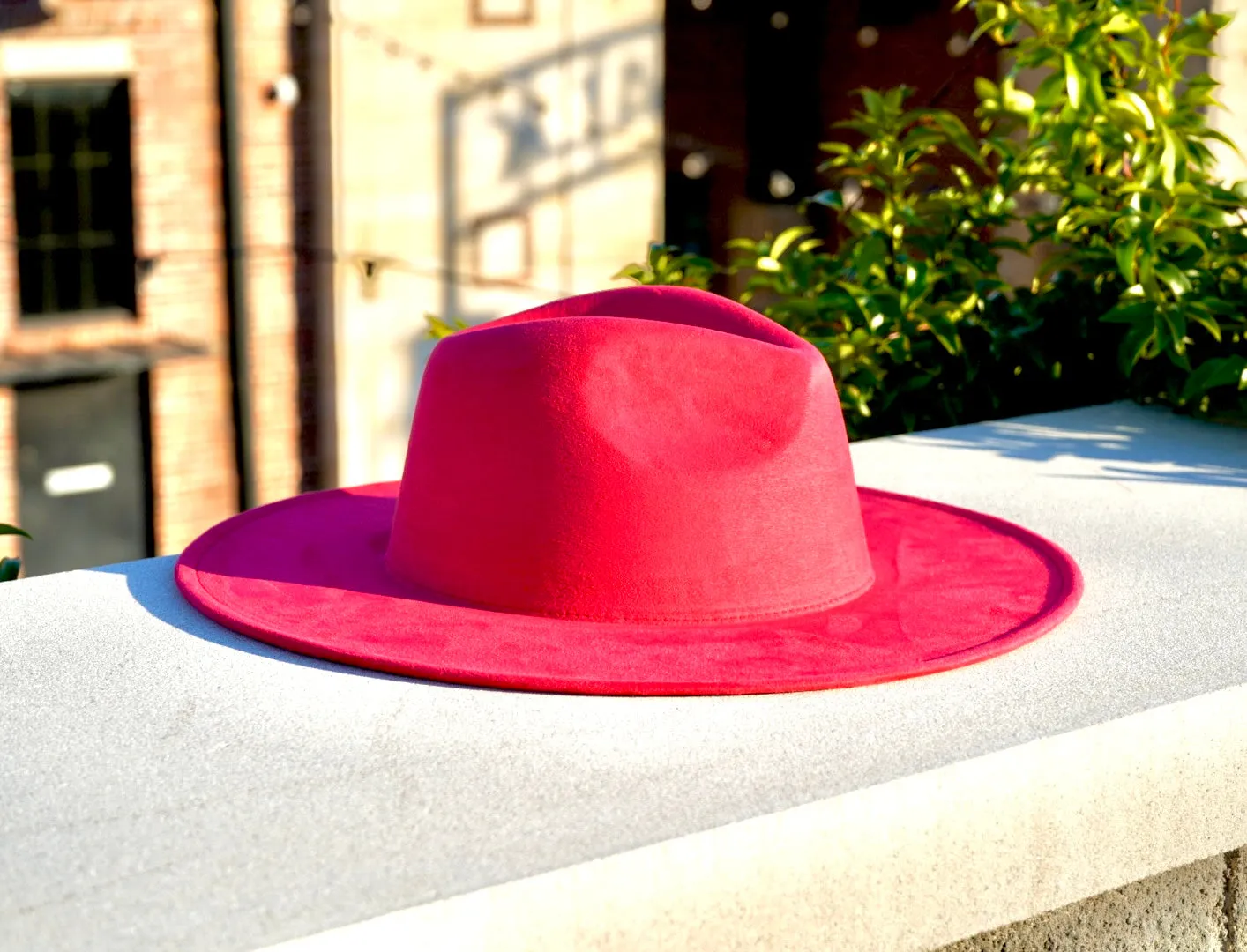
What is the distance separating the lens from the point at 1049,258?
4258 millimetres

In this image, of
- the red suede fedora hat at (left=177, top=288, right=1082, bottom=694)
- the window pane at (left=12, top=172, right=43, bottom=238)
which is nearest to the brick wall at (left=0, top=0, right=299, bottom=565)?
the window pane at (left=12, top=172, right=43, bottom=238)

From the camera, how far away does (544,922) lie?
1.60 meters

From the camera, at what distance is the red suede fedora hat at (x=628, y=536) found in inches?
89.7

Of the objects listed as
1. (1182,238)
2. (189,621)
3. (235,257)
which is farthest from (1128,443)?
(235,257)

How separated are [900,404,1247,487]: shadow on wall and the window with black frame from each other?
8.44 meters

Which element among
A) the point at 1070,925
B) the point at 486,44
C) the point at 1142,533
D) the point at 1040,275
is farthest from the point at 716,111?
the point at 1070,925

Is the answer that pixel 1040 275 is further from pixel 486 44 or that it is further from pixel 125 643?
pixel 486 44

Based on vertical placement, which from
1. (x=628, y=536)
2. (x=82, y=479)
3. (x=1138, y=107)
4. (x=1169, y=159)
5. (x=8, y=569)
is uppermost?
(x=1138, y=107)

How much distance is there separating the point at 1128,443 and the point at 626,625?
1769mm

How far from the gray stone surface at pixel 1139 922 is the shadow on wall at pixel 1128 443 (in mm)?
1248

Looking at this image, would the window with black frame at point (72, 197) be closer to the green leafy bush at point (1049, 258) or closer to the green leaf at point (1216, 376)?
the green leafy bush at point (1049, 258)

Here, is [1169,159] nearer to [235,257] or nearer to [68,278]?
[235,257]

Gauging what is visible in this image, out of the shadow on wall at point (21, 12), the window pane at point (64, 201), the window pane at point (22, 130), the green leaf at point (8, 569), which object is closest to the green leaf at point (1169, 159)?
the green leaf at point (8, 569)

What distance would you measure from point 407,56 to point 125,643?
392 inches
